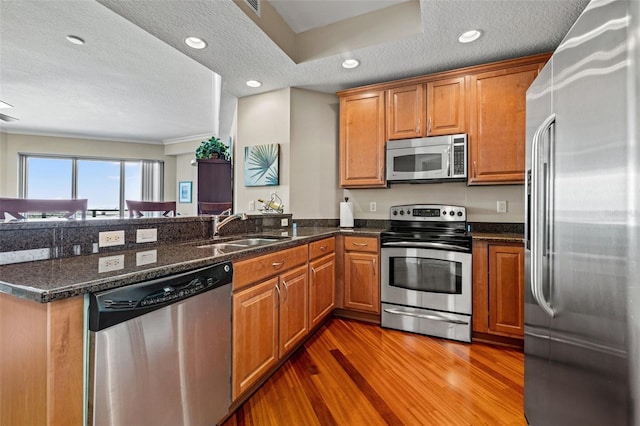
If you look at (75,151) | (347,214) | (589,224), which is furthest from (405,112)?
(75,151)

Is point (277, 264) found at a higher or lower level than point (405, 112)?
lower

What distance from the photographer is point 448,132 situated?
9.20 ft

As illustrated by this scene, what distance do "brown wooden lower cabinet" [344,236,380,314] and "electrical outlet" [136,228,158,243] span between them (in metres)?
1.71

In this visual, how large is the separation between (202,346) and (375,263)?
1.83 metres

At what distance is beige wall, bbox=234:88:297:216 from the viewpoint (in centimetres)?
325

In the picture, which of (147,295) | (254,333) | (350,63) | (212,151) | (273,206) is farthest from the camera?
(212,151)

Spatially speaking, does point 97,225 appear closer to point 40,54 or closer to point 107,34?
point 107,34

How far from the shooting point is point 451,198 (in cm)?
305

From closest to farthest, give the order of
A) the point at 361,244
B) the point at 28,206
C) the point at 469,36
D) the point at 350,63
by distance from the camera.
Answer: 1. the point at 28,206
2. the point at 469,36
3. the point at 350,63
4. the point at 361,244

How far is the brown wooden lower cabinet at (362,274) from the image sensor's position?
9.22 ft

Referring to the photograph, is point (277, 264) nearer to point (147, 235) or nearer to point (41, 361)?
point (147, 235)

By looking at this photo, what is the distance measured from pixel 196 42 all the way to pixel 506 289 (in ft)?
10.5

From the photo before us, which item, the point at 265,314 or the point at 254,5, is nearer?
the point at 265,314

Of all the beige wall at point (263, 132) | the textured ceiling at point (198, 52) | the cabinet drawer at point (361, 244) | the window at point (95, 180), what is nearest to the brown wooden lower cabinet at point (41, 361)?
the textured ceiling at point (198, 52)
